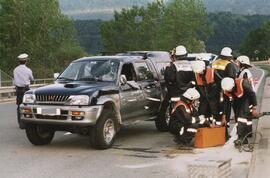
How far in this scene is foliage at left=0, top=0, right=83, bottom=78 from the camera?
77.1m

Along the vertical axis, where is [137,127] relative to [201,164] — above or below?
below

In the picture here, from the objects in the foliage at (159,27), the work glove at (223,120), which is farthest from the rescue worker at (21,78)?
the foliage at (159,27)

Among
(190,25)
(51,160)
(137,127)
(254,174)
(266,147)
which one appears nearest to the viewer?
(254,174)

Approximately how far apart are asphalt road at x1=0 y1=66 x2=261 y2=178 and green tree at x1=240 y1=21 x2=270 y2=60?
156m

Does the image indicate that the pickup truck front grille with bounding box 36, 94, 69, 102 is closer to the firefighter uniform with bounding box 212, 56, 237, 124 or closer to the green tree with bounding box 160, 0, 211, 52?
the firefighter uniform with bounding box 212, 56, 237, 124

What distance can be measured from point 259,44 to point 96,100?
169 metres

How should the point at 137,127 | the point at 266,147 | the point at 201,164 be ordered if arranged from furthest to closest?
1. the point at 137,127
2. the point at 266,147
3. the point at 201,164

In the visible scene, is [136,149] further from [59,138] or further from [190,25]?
[190,25]

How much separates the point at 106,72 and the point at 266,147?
11.6ft

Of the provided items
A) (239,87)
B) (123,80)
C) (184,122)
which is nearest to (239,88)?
(239,87)

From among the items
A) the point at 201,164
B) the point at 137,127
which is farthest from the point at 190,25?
the point at 201,164

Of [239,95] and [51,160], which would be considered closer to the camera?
[51,160]

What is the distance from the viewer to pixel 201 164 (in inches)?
263

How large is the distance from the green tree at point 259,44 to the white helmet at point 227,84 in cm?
15608
